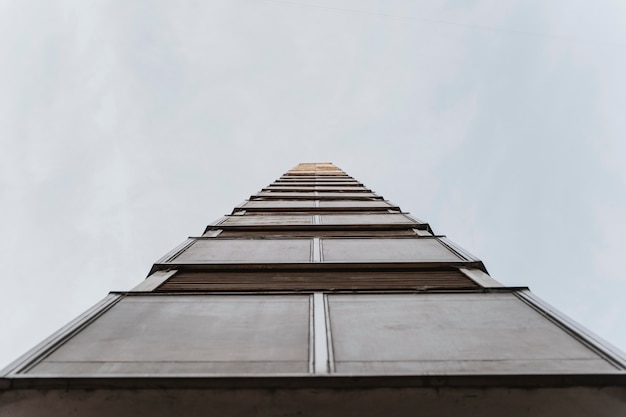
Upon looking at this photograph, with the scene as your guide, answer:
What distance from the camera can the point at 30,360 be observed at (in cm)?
237

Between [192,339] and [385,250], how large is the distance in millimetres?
3387

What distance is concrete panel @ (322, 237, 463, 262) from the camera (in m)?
5.21

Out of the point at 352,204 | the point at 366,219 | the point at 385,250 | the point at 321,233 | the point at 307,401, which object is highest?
the point at 352,204

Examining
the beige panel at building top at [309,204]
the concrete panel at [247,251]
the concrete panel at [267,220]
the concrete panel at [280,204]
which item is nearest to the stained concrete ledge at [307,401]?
the concrete panel at [247,251]

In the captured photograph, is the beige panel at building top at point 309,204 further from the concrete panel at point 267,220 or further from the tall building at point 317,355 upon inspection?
the tall building at point 317,355

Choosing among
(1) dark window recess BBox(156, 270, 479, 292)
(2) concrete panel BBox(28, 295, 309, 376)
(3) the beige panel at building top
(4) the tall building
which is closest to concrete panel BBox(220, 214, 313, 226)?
(3) the beige panel at building top

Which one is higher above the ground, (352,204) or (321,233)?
(352,204)

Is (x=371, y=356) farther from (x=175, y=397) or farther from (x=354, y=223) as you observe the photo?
(x=354, y=223)

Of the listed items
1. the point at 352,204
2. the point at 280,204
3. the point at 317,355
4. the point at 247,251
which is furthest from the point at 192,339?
the point at 352,204

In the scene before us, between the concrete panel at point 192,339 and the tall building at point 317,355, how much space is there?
0.01m

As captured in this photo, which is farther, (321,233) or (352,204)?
(352,204)

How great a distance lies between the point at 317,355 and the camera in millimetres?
2473

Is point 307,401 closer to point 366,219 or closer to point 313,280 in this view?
point 313,280

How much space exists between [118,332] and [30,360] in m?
0.59
